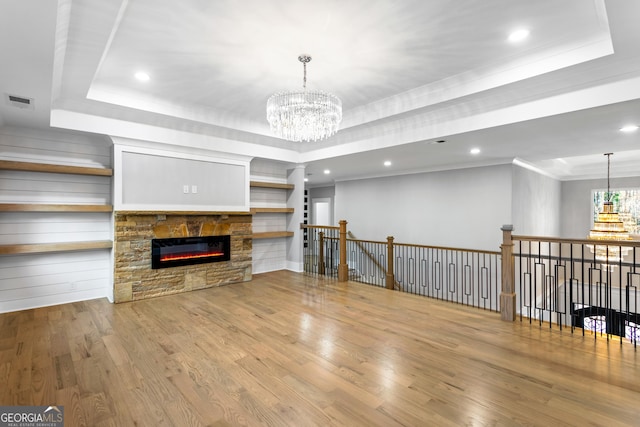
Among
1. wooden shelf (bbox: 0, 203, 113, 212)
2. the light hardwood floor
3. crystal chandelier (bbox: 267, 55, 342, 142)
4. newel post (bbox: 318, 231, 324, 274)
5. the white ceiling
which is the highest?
the white ceiling

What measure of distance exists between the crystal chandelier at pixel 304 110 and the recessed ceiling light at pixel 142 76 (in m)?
1.64

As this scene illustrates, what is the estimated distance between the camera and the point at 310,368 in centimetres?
276

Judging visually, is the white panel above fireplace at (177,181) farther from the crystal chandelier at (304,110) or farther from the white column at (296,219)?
the crystal chandelier at (304,110)

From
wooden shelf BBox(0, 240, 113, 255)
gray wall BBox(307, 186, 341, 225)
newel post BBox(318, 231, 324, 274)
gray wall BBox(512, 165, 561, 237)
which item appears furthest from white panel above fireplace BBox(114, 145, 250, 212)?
gray wall BBox(512, 165, 561, 237)

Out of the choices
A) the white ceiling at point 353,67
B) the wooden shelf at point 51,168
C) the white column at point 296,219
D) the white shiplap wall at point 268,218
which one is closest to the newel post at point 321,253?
the white column at point 296,219

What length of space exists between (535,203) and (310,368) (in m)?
7.42

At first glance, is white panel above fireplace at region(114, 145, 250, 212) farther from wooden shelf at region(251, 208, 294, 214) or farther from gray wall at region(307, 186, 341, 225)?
gray wall at region(307, 186, 341, 225)

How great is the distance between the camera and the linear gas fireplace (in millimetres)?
5180

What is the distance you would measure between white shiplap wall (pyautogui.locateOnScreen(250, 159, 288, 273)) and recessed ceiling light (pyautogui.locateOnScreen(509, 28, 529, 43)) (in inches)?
202

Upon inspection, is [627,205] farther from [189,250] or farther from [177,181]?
[177,181]

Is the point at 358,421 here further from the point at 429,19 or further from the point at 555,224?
the point at 555,224

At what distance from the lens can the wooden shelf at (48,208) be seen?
4.12m

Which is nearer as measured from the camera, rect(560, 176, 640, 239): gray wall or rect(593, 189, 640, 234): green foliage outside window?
→ rect(593, 189, 640, 234): green foliage outside window

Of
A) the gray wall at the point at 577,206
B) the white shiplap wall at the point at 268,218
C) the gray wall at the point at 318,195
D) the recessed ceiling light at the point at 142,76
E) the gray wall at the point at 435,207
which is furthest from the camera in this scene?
the gray wall at the point at 318,195
